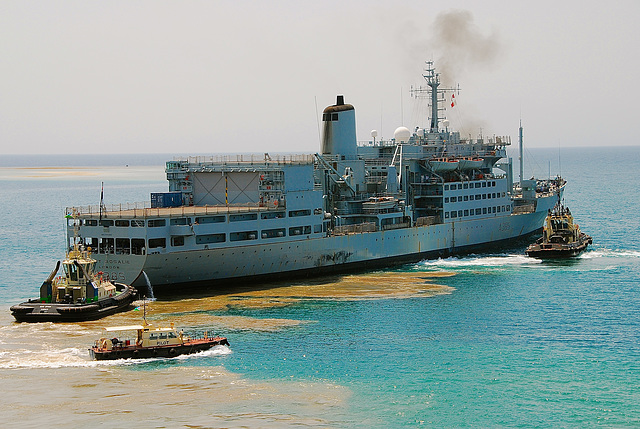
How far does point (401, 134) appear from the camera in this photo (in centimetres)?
6500

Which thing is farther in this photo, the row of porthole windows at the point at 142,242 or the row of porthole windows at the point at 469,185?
the row of porthole windows at the point at 469,185

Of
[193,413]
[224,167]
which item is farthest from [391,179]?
[193,413]

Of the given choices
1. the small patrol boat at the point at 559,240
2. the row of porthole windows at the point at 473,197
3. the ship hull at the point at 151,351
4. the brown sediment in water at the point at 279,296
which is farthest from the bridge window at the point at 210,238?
the small patrol boat at the point at 559,240

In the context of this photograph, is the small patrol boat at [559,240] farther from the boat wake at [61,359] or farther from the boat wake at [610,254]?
the boat wake at [61,359]

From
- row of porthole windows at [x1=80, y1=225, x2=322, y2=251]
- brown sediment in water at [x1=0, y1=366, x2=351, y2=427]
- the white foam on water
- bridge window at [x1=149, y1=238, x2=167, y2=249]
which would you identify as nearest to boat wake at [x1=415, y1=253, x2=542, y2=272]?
the white foam on water

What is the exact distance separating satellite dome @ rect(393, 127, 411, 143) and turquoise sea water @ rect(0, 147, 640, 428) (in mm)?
17390

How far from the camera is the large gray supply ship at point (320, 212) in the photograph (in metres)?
46.0

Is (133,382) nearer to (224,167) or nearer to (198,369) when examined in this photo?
(198,369)

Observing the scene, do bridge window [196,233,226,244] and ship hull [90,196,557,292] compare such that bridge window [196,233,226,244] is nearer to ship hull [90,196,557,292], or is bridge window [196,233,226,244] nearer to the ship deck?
ship hull [90,196,557,292]

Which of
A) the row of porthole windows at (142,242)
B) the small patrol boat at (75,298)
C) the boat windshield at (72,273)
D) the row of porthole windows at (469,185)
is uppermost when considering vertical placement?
the row of porthole windows at (469,185)

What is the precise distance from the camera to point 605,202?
106250 millimetres

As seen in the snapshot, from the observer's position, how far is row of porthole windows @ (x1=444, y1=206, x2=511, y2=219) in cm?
6328

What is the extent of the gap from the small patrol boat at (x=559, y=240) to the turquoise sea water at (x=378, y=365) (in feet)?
25.6

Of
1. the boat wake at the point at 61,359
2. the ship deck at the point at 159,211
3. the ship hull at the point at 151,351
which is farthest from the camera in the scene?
the ship deck at the point at 159,211
